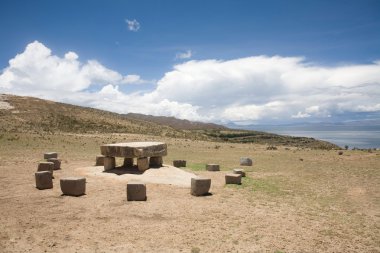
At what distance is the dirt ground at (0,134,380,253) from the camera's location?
10.2m

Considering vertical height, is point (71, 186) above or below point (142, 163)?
below

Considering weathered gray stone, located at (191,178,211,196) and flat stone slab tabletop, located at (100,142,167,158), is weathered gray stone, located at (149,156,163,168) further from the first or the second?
weathered gray stone, located at (191,178,211,196)

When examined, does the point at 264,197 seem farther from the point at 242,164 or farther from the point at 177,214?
the point at 242,164

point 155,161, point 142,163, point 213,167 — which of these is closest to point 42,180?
point 142,163

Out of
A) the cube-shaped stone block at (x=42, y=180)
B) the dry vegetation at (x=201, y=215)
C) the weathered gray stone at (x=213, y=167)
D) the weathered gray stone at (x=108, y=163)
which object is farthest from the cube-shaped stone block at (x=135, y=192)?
the weathered gray stone at (x=213, y=167)

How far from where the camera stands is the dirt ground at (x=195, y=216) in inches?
401

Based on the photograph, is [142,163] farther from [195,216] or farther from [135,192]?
[195,216]

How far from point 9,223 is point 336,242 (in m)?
9.71

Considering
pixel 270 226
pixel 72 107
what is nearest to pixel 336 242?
pixel 270 226

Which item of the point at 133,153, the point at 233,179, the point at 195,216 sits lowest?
the point at 195,216

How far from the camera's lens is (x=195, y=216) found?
12.9 meters

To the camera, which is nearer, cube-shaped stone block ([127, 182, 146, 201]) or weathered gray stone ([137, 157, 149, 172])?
cube-shaped stone block ([127, 182, 146, 201])

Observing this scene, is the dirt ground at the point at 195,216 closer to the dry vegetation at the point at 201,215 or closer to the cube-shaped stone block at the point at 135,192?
the dry vegetation at the point at 201,215

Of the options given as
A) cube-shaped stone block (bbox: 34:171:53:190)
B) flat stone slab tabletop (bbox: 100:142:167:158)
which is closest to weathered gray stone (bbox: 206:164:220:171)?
flat stone slab tabletop (bbox: 100:142:167:158)
